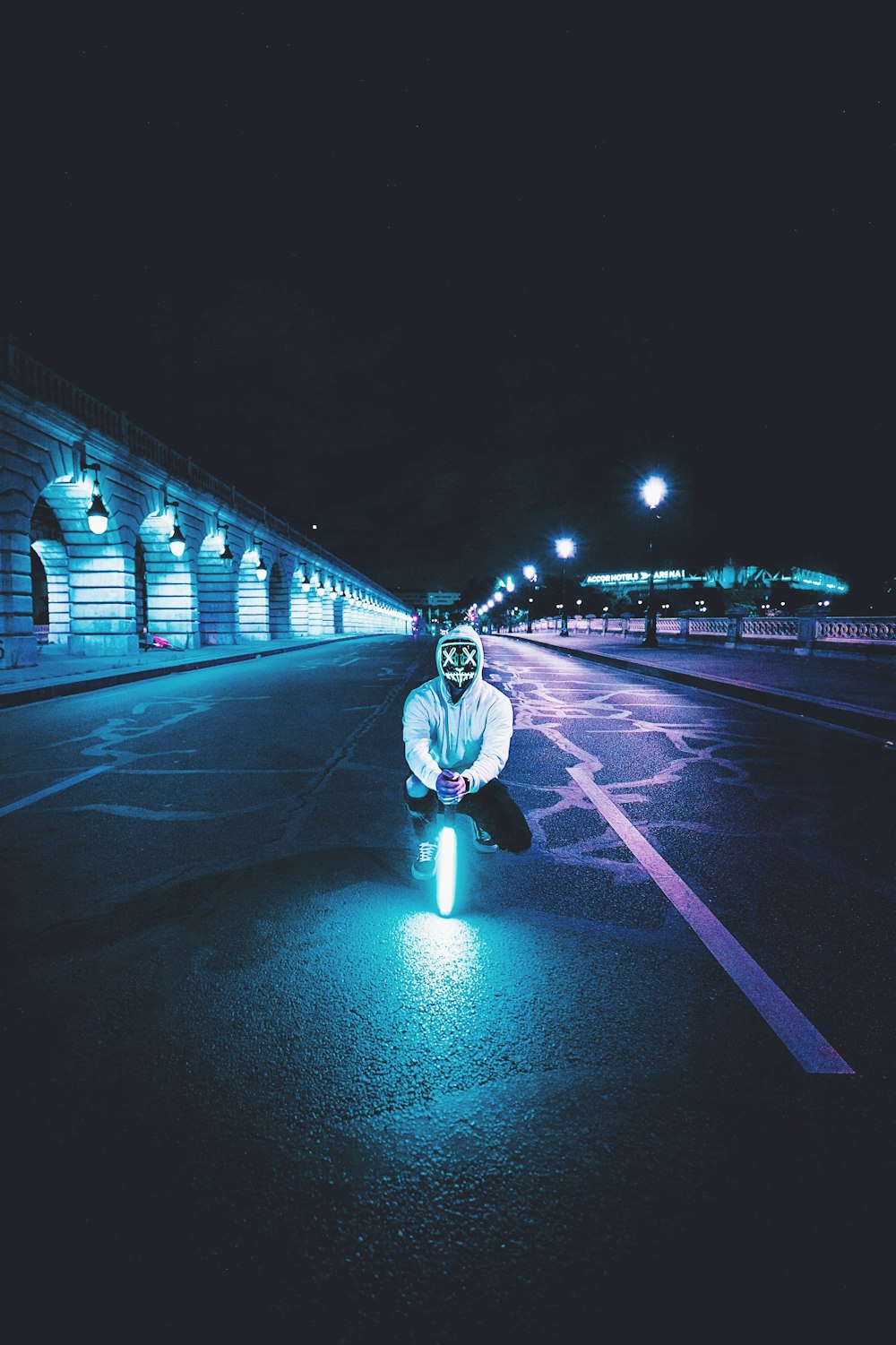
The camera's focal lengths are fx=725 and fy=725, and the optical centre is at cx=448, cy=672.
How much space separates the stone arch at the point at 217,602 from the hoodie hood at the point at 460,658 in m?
38.1

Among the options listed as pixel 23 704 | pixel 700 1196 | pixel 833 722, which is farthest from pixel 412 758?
pixel 23 704

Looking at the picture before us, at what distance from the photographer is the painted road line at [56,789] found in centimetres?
618

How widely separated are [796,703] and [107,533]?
77.1 ft

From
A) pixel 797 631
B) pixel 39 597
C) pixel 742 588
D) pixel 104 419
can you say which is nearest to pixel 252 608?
pixel 39 597

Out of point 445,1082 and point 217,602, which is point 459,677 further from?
point 217,602

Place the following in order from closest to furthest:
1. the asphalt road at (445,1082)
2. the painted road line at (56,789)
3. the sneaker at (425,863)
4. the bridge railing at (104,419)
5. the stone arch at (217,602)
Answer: the asphalt road at (445,1082) → the sneaker at (425,863) → the painted road line at (56,789) → the bridge railing at (104,419) → the stone arch at (217,602)

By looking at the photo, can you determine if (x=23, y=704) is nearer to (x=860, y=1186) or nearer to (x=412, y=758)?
(x=412, y=758)

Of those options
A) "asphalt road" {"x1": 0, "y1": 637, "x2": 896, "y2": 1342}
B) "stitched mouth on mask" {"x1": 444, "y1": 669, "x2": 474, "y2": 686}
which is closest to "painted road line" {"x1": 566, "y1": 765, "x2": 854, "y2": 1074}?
"asphalt road" {"x1": 0, "y1": 637, "x2": 896, "y2": 1342}

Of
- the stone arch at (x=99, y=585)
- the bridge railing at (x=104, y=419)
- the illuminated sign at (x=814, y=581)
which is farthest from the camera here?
the illuminated sign at (x=814, y=581)

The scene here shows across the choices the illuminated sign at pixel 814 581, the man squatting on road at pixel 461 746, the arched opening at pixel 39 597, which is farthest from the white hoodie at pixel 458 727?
the illuminated sign at pixel 814 581

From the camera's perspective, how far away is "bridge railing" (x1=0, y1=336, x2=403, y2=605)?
64.4 ft

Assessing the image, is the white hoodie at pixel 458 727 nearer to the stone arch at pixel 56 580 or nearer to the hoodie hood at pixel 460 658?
the hoodie hood at pixel 460 658

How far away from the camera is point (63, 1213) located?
1908 mm

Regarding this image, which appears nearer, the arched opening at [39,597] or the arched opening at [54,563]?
the arched opening at [54,563]
